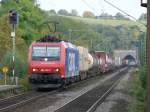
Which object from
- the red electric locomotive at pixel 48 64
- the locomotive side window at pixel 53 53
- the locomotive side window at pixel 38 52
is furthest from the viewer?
the locomotive side window at pixel 38 52

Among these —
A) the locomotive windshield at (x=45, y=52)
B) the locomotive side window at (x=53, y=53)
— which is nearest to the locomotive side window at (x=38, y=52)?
the locomotive windshield at (x=45, y=52)

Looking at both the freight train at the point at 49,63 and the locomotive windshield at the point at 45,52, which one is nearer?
the freight train at the point at 49,63

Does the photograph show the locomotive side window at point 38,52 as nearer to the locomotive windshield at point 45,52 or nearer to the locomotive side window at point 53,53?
the locomotive windshield at point 45,52

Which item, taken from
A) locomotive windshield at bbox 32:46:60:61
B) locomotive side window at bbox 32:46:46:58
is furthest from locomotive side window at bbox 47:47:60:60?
locomotive side window at bbox 32:46:46:58

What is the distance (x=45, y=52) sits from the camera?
3656cm

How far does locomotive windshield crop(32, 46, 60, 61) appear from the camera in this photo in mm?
36375

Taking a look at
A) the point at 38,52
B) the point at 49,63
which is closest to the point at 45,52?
the point at 38,52

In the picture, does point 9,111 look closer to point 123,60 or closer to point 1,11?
point 1,11

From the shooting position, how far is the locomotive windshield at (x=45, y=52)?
119 feet

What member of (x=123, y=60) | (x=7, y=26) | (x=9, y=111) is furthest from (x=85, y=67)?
(x=123, y=60)

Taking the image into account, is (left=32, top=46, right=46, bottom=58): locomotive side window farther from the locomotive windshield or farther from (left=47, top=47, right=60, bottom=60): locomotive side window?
(left=47, top=47, right=60, bottom=60): locomotive side window

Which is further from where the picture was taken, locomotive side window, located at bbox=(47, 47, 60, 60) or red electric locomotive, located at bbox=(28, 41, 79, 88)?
locomotive side window, located at bbox=(47, 47, 60, 60)

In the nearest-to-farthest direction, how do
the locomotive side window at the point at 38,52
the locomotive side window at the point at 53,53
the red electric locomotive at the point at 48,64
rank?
the red electric locomotive at the point at 48,64 < the locomotive side window at the point at 53,53 < the locomotive side window at the point at 38,52

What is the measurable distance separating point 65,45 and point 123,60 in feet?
441
